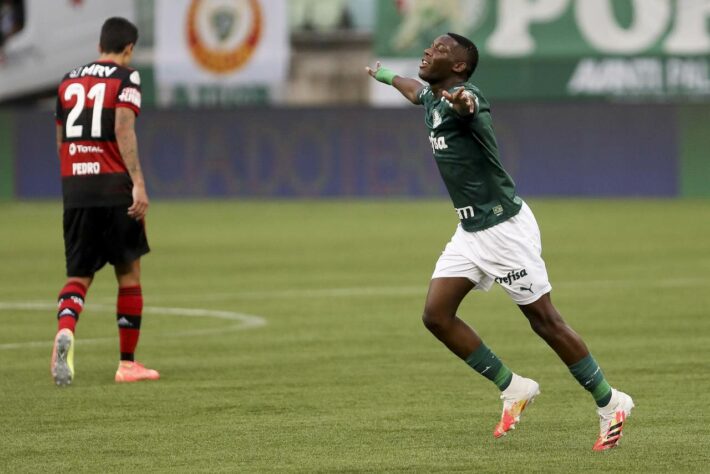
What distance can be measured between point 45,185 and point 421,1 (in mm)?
9508

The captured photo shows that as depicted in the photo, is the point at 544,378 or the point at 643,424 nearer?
the point at 643,424

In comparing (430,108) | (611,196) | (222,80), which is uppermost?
(430,108)

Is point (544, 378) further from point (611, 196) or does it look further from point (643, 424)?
point (611, 196)

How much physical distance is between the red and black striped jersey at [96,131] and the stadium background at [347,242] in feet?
4.12

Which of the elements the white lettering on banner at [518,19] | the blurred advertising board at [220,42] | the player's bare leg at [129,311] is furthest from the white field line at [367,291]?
the blurred advertising board at [220,42]

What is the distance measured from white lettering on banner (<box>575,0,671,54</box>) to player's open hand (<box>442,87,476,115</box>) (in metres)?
29.4

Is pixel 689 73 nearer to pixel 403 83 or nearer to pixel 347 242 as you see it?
pixel 347 242

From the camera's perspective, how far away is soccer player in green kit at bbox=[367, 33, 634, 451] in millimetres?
8398

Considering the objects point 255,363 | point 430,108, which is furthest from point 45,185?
point 430,108

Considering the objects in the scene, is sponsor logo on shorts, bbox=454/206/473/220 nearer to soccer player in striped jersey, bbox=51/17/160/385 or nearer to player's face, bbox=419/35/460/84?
player's face, bbox=419/35/460/84

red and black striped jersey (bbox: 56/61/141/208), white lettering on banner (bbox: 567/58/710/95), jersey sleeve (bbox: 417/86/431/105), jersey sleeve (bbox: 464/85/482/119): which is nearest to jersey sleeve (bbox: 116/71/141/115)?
red and black striped jersey (bbox: 56/61/141/208)

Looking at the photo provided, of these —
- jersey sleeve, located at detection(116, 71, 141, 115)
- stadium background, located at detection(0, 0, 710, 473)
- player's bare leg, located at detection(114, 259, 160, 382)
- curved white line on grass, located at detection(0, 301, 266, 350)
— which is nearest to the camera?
stadium background, located at detection(0, 0, 710, 473)

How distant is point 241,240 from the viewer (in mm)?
25562

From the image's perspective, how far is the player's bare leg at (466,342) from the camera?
8.53 m
